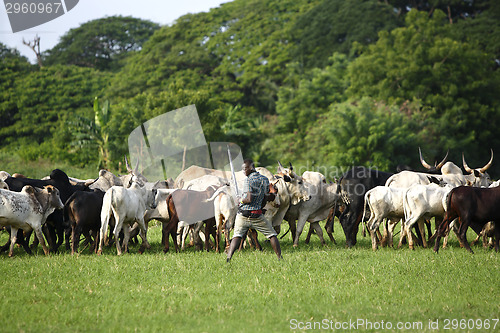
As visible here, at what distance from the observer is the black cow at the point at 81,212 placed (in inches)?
462

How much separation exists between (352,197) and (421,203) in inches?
72.3

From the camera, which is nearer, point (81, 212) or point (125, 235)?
point (81, 212)

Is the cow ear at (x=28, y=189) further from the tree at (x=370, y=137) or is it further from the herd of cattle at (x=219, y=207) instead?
the tree at (x=370, y=137)

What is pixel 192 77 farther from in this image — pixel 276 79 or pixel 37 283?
pixel 37 283

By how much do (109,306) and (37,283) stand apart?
186 cm

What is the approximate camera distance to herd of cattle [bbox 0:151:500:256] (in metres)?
11.6

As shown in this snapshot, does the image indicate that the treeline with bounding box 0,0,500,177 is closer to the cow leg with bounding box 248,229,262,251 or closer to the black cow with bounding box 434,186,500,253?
the cow leg with bounding box 248,229,262,251

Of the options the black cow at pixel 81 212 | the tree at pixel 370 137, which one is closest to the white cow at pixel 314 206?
the black cow at pixel 81 212

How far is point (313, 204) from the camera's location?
13.7 metres

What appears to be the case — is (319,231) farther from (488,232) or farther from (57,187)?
(57,187)

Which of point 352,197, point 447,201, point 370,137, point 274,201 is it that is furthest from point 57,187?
point 370,137

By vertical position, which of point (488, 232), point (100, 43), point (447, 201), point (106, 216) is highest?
point (100, 43)

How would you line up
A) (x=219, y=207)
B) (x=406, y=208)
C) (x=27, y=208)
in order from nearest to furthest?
(x=27, y=208), (x=219, y=207), (x=406, y=208)

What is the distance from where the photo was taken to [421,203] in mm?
12492
